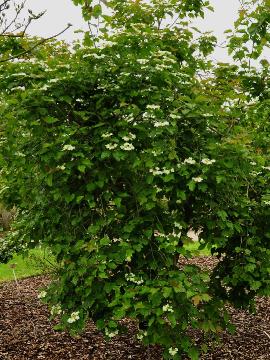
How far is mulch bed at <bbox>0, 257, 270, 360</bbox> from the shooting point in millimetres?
5520

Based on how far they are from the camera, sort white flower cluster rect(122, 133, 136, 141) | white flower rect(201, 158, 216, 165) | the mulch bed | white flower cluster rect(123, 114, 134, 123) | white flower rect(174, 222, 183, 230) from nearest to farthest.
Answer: white flower rect(201, 158, 216, 165), white flower cluster rect(122, 133, 136, 141), white flower cluster rect(123, 114, 134, 123), white flower rect(174, 222, 183, 230), the mulch bed

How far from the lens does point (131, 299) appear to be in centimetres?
359

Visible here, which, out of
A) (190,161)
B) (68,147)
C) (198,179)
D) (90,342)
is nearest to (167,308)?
(198,179)

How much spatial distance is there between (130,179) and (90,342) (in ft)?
9.53

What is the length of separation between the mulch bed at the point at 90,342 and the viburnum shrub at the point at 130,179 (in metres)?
1.29

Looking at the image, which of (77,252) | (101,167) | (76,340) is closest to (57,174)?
(101,167)

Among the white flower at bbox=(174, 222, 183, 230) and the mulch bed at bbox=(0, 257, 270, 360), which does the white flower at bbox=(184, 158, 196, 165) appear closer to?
the white flower at bbox=(174, 222, 183, 230)

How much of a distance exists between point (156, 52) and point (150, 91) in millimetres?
450

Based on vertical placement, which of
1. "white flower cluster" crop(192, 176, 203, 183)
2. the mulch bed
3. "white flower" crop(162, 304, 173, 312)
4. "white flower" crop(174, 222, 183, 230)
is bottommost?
the mulch bed

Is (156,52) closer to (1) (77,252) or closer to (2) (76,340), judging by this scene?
(1) (77,252)

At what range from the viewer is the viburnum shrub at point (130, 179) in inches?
142

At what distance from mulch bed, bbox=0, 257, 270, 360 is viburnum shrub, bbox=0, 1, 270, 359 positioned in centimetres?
129

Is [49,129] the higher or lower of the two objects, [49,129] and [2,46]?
the lower

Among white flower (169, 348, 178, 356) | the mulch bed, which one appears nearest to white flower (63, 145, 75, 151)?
white flower (169, 348, 178, 356)
